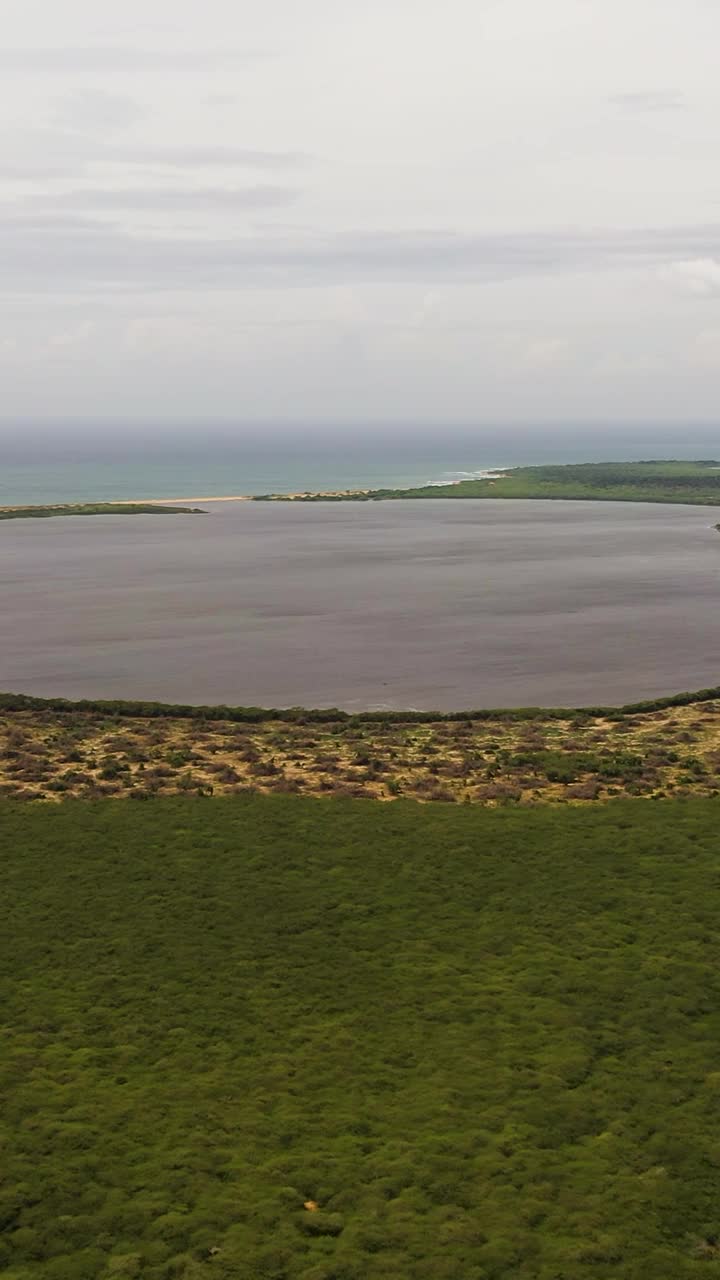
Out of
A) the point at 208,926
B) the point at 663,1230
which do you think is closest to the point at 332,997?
the point at 208,926

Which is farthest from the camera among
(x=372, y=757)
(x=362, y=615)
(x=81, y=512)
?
(x=81, y=512)

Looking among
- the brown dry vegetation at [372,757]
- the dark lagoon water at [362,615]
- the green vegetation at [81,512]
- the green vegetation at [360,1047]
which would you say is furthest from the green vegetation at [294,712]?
the green vegetation at [81,512]

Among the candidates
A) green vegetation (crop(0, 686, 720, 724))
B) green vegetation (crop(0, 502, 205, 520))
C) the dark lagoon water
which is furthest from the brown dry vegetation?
green vegetation (crop(0, 502, 205, 520))

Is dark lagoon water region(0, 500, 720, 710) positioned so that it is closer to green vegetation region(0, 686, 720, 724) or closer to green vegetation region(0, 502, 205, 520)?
green vegetation region(0, 686, 720, 724)

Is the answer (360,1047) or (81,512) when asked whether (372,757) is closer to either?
(360,1047)

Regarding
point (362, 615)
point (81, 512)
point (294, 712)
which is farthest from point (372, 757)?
point (81, 512)

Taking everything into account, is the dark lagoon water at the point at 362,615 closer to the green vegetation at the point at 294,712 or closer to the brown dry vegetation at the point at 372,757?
the green vegetation at the point at 294,712

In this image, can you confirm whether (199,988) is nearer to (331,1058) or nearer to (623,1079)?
(331,1058)
